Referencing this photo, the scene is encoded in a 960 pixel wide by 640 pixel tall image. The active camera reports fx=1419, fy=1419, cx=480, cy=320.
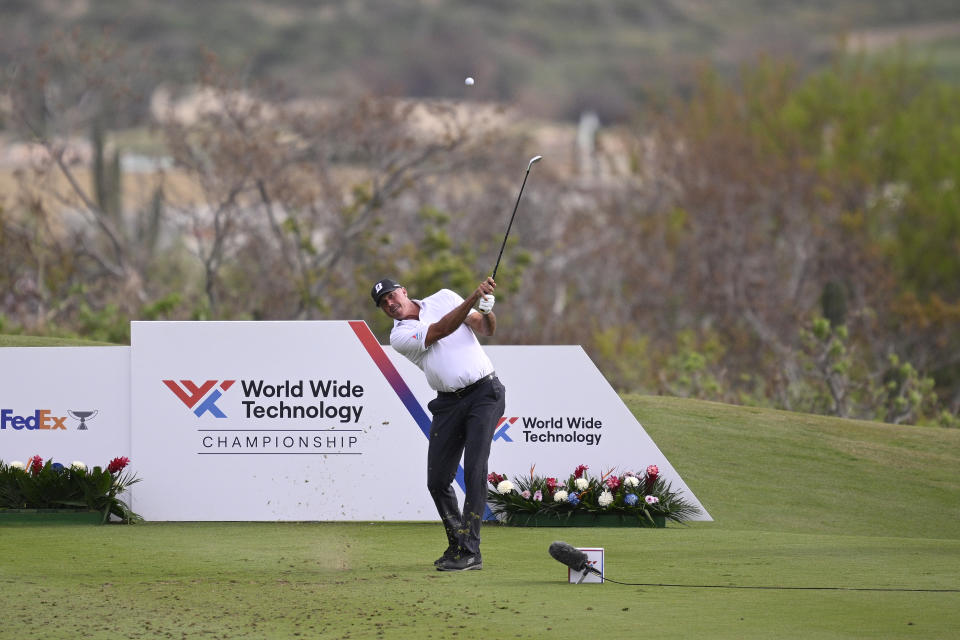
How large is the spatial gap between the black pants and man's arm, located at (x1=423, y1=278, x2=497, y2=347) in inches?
17.9

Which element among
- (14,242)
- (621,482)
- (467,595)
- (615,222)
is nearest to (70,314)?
(14,242)

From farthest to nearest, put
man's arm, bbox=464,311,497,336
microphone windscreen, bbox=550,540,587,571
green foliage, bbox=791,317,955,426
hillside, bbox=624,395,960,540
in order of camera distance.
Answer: green foliage, bbox=791,317,955,426
hillside, bbox=624,395,960,540
man's arm, bbox=464,311,497,336
microphone windscreen, bbox=550,540,587,571

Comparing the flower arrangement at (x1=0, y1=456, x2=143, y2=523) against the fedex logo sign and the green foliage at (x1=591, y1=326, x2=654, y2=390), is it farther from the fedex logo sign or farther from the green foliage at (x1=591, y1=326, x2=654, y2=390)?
the green foliage at (x1=591, y1=326, x2=654, y2=390)

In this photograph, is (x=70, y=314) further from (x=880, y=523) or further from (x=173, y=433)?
(x=880, y=523)

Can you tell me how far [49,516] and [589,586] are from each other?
5541 mm

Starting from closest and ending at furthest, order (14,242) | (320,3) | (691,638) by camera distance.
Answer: (691,638)
(14,242)
(320,3)

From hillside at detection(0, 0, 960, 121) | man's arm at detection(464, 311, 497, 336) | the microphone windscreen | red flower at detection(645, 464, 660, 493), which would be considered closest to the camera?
the microphone windscreen

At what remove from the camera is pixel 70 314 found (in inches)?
1117

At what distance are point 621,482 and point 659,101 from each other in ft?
171

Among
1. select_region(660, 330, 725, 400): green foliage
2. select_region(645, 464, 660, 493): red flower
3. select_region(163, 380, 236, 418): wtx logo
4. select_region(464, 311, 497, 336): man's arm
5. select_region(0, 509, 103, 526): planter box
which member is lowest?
select_region(0, 509, 103, 526): planter box

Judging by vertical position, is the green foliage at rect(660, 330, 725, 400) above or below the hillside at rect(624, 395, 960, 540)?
above

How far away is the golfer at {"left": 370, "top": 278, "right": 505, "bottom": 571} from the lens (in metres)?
9.23

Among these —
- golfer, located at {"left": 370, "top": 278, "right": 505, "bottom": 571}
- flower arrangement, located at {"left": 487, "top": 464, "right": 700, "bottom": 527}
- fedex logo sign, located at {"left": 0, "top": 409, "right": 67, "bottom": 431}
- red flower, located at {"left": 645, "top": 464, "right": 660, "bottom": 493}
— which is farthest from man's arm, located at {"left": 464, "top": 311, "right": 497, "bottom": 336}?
fedex logo sign, located at {"left": 0, "top": 409, "right": 67, "bottom": 431}

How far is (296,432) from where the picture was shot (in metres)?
12.3
